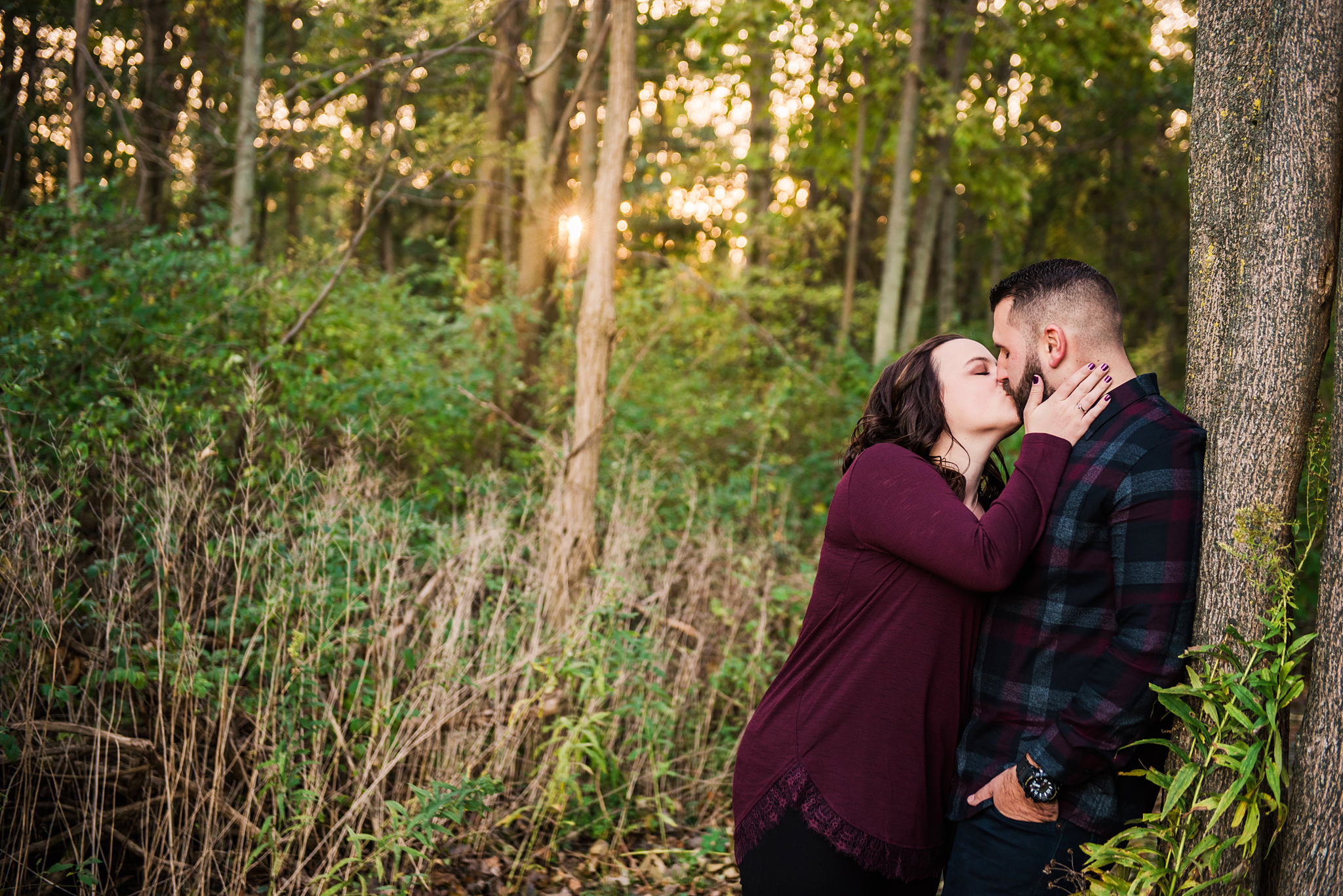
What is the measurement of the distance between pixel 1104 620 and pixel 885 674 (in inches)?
19.7

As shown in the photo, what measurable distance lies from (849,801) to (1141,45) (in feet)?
37.2

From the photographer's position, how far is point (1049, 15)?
9.85 metres

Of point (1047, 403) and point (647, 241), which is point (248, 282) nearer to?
point (1047, 403)

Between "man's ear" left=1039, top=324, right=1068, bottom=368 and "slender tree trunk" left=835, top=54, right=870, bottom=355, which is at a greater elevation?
"slender tree trunk" left=835, top=54, right=870, bottom=355

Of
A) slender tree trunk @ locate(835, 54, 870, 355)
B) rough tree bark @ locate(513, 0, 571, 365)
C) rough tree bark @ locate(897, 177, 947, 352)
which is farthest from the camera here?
rough tree bark @ locate(897, 177, 947, 352)

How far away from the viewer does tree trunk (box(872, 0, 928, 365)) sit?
9.98m

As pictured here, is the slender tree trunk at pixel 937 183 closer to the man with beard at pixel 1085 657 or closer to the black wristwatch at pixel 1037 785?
the man with beard at pixel 1085 657

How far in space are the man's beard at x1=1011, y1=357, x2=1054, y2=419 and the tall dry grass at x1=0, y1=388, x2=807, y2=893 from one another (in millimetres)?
2303

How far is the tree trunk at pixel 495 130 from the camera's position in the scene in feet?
30.2

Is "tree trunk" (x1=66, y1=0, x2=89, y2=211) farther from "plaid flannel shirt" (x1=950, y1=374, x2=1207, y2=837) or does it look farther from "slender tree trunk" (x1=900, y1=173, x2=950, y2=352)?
"slender tree trunk" (x1=900, y1=173, x2=950, y2=352)

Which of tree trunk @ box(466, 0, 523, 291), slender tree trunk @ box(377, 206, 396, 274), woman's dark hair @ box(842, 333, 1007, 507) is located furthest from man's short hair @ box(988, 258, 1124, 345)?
slender tree trunk @ box(377, 206, 396, 274)

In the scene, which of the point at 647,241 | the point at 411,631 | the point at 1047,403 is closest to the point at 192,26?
the point at 647,241

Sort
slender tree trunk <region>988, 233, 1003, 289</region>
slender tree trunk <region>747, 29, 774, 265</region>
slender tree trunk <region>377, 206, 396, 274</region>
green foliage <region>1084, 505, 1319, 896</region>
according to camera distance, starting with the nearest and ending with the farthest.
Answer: green foliage <region>1084, 505, 1319, 896</region> → slender tree trunk <region>747, 29, 774, 265</region> → slender tree trunk <region>377, 206, 396, 274</region> → slender tree trunk <region>988, 233, 1003, 289</region>

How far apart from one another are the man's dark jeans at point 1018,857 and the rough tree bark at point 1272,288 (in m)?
0.36
